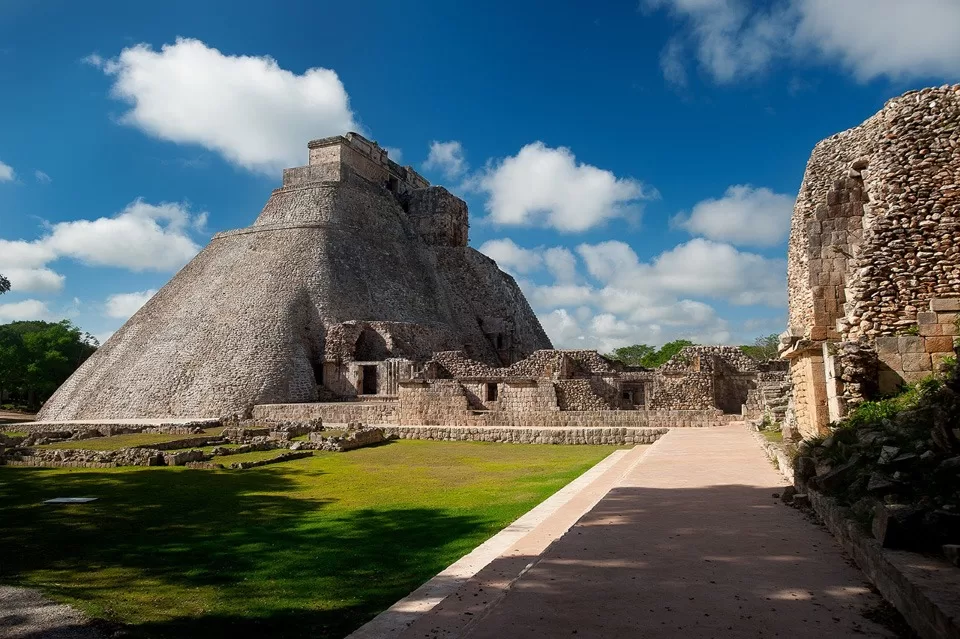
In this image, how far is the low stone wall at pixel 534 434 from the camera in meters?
17.3

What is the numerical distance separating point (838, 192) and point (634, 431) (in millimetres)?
9332

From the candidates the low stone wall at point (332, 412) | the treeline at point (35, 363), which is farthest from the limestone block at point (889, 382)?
the treeline at point (35, 363)

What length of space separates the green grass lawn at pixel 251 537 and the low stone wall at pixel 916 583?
125 inches

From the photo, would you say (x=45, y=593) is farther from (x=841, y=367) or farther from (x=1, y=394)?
(x=1, y=394)

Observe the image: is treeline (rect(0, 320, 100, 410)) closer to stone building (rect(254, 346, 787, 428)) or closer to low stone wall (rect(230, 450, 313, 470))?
stone building (rect(254, 346, 787, 428))

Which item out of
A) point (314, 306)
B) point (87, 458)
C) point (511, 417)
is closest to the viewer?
point (87, 458)

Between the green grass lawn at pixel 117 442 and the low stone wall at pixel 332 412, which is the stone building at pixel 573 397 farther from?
the green grass lawn at pixel 117 442

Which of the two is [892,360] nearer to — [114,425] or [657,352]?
[114,425]

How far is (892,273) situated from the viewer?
7836 millimetres

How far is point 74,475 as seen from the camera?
12805 millimetres

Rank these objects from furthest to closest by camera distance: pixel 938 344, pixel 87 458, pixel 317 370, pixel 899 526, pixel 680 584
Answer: pixel 317 370, pixel 87 458, pixel 938 344, pixel 680 584, pixel 899 526

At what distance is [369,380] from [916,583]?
3268 cm

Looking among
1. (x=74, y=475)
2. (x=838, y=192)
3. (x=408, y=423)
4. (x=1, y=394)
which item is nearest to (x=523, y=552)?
(x=838, y=192)

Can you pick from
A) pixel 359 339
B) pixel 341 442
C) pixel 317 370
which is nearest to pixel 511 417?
pixel 341 442
